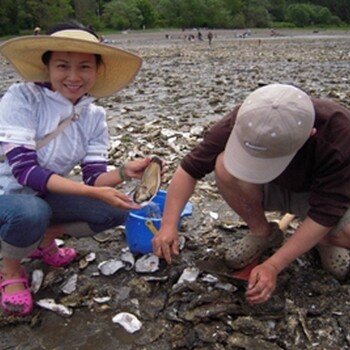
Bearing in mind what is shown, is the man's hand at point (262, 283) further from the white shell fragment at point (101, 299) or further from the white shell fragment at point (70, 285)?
the white shell fragment at point (70, 285)

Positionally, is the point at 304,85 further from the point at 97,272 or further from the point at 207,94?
the point at 97,272

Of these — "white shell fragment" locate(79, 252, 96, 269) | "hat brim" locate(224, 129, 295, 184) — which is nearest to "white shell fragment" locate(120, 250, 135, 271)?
"white shell fragment" locate(79, 252, 96, 269)

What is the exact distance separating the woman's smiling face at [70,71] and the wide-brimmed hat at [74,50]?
0.08 m

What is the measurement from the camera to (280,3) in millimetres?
106750

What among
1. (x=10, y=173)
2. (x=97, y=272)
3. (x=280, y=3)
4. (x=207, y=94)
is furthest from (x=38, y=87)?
(x=280, y=3)

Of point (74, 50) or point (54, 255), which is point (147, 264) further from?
point (74, 50)

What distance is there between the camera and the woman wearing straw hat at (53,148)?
262cm

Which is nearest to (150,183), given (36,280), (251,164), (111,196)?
(111,196)

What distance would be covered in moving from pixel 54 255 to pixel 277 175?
164 cm

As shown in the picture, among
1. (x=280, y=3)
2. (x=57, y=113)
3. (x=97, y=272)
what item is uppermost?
(x=57, y=113)

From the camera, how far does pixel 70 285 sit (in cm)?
294

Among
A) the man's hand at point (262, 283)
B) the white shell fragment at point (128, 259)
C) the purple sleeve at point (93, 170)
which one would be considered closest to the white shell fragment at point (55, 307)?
the white shell fragment at point (128, 259)

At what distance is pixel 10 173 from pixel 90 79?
0.73m

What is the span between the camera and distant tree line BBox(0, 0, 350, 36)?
222 ft
